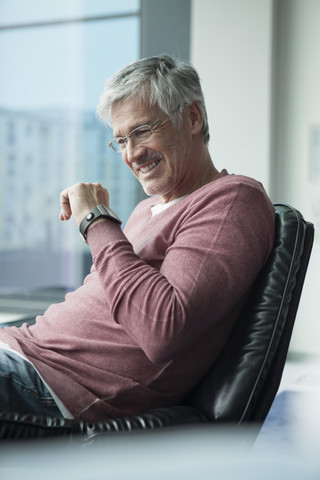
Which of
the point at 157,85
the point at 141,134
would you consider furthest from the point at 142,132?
the point at 157,85

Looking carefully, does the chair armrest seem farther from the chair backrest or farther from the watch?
the watch

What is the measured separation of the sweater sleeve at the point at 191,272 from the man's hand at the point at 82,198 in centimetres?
9

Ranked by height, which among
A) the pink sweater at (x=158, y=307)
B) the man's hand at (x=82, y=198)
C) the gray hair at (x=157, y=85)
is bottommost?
the pink sweater at (x=158, y=307)

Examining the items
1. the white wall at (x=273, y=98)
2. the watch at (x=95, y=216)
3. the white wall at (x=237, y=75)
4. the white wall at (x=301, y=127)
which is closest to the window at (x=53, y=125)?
the white wall at (x=237, y=75)

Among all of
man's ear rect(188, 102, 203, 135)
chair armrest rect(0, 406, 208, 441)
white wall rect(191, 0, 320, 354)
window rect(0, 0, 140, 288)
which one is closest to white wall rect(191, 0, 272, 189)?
white wall rect(191, 0, 320, 354)

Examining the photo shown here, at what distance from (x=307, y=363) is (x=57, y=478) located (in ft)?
12.5

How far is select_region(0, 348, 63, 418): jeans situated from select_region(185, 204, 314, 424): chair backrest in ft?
0.99

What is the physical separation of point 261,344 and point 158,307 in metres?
0.23

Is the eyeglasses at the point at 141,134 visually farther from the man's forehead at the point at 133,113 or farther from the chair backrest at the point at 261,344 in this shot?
the chair backrest at the point at 261,344

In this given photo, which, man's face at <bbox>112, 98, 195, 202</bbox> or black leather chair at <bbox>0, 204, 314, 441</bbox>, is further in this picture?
man's face at <bbox>112, 98, 195, 202</bbox>

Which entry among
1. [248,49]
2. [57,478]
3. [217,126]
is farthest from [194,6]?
[57,478]

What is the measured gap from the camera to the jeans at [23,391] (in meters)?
1.16

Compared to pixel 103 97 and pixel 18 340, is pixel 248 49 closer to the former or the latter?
pixel 103 97

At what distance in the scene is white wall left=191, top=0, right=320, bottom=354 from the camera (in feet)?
12.6
